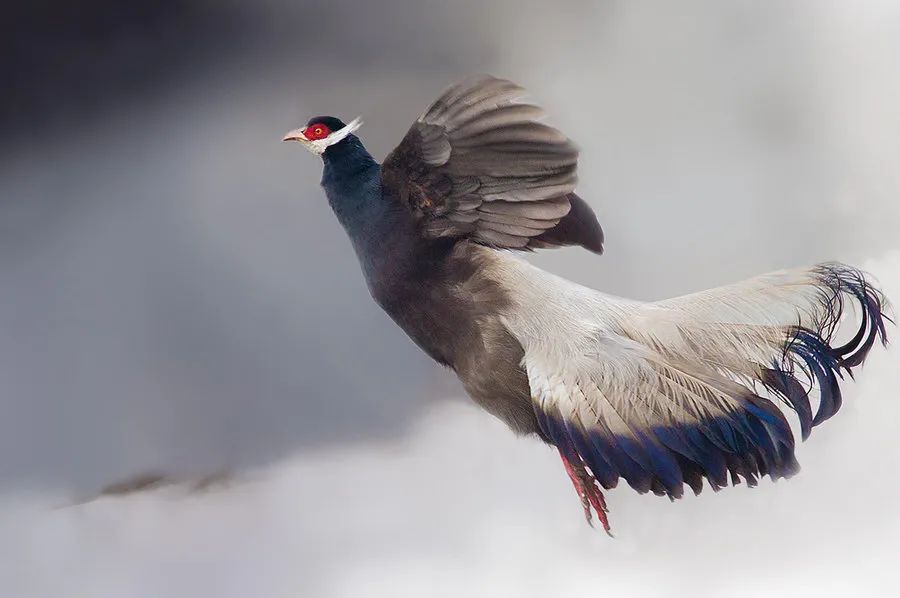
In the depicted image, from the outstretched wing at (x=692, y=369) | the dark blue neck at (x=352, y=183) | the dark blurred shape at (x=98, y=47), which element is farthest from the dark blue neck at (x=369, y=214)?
the dark blurred shape at (x=98, y=47)

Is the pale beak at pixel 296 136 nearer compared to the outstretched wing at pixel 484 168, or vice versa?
the outstretched wing at pixel 484 168

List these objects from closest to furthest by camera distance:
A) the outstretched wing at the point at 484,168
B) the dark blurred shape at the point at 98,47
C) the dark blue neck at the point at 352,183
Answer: the outstretched wing at the point at 484,168 → the dark blue neck at the point at 352,183 → the dark blurred shape at the point at 98,47

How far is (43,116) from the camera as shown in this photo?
1.52 m

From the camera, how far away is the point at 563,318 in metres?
1.30

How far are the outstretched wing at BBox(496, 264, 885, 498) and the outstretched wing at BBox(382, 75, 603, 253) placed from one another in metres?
0.09

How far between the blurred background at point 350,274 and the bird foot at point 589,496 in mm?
Result: 19

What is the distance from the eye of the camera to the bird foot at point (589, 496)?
1378 mm

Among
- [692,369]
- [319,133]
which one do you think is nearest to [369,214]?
[319,133]

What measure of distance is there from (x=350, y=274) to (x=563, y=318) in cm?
36

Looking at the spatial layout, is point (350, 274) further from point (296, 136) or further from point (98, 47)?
point (98, 47)

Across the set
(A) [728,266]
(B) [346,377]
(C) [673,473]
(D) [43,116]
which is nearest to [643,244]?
(A) [728,266]

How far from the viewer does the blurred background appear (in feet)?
4.58

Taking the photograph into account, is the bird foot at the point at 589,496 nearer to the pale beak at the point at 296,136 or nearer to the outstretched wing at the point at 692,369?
the outstretched wing at the point at 692,369

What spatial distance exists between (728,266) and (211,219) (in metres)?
0.82
